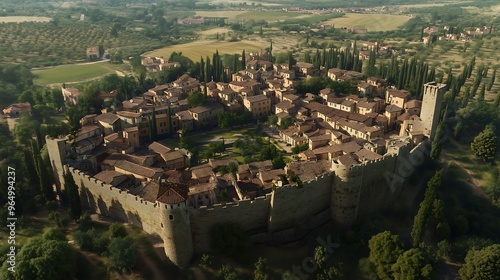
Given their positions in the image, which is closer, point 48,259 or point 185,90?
point 48,259

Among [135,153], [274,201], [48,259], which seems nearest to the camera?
[48,259]

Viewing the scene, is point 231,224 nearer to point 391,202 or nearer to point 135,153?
point 391,202

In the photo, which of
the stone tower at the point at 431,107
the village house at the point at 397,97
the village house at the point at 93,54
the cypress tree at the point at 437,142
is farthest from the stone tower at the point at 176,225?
the village house at the point at 93,54

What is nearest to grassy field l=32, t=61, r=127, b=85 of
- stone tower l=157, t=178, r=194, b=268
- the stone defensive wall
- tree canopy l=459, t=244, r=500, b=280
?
the stone defensive wall

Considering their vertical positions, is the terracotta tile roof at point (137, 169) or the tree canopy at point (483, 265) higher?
the terracotta tile roof at point (137, 169)

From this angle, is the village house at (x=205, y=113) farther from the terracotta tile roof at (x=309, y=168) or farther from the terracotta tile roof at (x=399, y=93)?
the terracotta tile roof at (x=399, y=93)

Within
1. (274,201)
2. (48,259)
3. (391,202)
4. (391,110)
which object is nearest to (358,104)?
(391,110)
